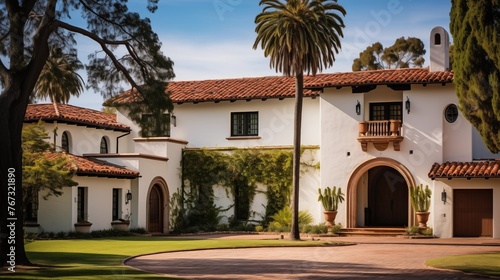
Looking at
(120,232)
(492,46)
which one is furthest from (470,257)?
(120,232)

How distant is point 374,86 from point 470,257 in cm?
1489

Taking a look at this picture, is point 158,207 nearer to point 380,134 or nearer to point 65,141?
point 65,141

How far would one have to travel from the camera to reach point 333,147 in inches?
1497

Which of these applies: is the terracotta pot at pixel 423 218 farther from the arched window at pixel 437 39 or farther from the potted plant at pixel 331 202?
the arched window at pixel 437 39

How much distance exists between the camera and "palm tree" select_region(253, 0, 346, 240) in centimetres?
3303

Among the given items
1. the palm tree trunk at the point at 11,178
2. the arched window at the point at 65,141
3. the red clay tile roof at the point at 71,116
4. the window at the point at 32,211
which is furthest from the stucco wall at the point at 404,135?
the palm tree trunk at the point at 11,178

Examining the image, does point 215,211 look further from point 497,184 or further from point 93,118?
point 497,184

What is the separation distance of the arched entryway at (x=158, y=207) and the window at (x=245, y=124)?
4.71 meters

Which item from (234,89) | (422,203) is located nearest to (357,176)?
(422,203)

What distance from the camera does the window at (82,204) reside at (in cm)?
3494

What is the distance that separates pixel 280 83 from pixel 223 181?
5.87m

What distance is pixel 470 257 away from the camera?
23938 mm

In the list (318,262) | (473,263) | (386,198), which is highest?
(386,198)

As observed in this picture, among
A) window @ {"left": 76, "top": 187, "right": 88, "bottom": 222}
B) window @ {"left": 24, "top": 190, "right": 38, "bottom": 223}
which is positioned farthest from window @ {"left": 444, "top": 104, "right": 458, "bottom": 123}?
window @ {"left": 24, "top": 190, "right": 38, "bottom": 223}
